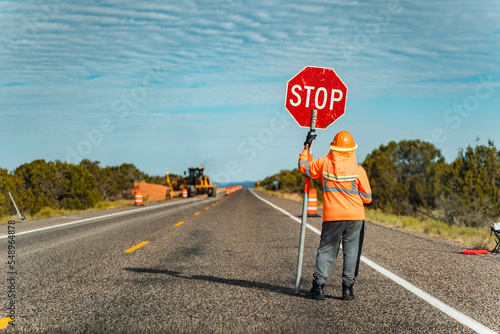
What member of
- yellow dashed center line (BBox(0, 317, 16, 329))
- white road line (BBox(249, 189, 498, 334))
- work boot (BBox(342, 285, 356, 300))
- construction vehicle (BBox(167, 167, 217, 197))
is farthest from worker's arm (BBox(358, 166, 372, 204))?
construction vehicle (BBox(167, 167, 217, 197))

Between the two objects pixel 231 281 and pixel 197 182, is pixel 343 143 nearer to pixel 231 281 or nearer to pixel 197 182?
pixel 231 281

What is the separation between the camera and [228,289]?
5.86 metres

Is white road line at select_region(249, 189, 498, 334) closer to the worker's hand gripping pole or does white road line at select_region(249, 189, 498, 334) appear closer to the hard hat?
the worker's hand gripping pole

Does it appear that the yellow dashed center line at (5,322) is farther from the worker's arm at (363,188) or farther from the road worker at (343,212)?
the worker's arm at (363,188)

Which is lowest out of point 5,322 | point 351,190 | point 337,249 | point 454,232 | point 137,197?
point 137,197

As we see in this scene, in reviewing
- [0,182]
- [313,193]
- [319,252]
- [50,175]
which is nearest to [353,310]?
[319,252]

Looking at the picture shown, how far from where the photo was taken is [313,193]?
63.0ft

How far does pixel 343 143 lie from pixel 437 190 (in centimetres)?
1670

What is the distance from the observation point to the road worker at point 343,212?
538 centimetres

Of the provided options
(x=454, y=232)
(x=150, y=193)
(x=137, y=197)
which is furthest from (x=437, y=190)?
(x=150, y=193)

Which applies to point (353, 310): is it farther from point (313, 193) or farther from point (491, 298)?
point (313, 193)

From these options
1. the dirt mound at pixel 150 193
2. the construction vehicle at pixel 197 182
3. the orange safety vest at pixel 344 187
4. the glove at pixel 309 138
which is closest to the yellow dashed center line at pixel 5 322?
the orange safety vest at pixel 344 187

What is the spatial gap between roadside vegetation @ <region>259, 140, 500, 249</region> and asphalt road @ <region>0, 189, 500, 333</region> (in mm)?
3652

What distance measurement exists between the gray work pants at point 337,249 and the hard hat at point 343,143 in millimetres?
885
